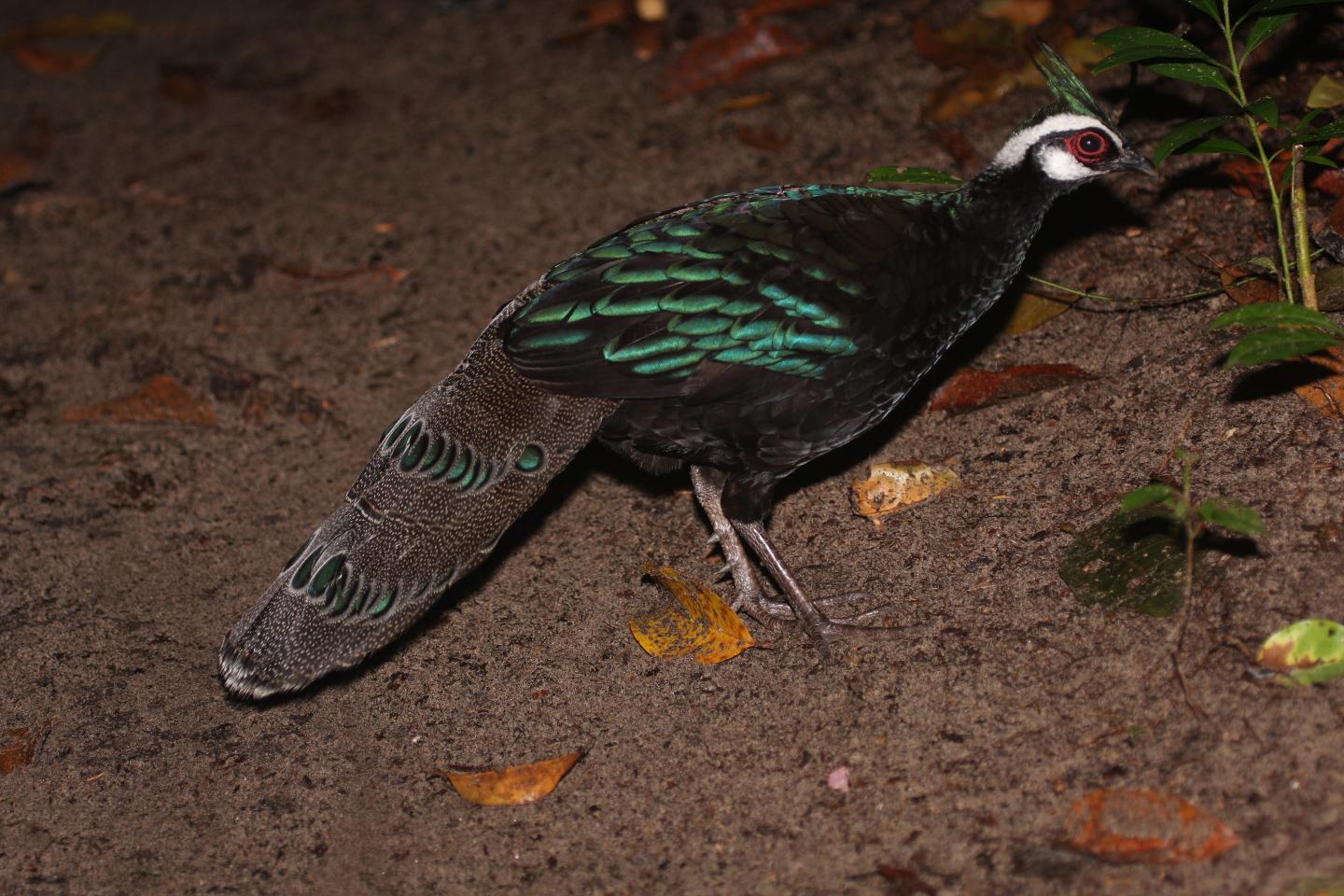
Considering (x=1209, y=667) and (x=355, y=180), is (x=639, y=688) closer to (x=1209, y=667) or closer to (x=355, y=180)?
(x=1209, y=667)

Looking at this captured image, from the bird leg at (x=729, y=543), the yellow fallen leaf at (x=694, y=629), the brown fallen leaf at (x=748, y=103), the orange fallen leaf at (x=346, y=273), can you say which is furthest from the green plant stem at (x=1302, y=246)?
the orange fallen leaf at (x=346, y=273)

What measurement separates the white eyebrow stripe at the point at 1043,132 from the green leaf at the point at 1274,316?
70 centimetres

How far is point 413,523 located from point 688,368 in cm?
82

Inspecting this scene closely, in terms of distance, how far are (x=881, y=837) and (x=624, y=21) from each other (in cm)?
468

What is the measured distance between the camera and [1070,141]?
347cm

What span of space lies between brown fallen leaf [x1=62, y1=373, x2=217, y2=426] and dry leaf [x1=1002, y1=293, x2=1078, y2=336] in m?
2.84

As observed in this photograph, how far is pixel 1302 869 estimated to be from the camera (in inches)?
97.3

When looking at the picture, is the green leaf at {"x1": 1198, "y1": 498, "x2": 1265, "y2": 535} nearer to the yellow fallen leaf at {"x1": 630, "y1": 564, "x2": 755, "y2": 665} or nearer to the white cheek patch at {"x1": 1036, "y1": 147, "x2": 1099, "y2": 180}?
the white cheek patch at {"x1": 1036, "y1": 147, "x2": 1099, "y2": 180}

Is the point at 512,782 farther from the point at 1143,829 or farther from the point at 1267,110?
the point at 1267,110

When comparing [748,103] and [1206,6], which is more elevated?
[1206,6]

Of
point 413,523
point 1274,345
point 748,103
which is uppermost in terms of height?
point 413,523

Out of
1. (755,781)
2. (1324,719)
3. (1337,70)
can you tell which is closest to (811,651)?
(755,781)

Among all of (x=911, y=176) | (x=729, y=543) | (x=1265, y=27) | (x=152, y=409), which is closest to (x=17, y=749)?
(x=152, y=409)

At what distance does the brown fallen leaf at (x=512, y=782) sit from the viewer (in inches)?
124
